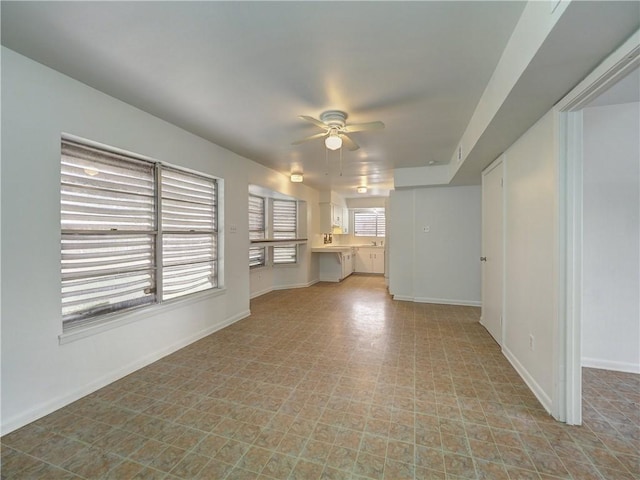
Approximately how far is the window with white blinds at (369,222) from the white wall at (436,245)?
3839mm

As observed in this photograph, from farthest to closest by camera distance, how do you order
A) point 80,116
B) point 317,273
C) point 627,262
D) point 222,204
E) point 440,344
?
point 317,273
point 222,204
point 440,344
point 627,262
point 80,116

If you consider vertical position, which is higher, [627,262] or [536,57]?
[536,57]

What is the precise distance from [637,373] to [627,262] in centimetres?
102

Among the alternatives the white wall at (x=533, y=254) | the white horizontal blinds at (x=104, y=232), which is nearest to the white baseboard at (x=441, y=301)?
the white wall at (x=533, y=254)

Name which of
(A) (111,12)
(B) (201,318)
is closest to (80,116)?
(A) (111,12)

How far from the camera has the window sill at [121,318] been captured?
2.21 meters

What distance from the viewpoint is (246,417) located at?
2004 millimetres

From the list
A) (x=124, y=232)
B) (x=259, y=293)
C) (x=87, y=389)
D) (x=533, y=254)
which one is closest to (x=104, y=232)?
(x=124, y=232)

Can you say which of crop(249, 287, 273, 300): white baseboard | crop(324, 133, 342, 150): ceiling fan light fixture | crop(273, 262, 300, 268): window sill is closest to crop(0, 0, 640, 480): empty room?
crop(324, 133, 342, 150): ceiling fan light fixture

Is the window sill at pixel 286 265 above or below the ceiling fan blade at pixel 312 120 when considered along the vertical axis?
below

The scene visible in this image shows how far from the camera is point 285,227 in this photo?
6.68 meters

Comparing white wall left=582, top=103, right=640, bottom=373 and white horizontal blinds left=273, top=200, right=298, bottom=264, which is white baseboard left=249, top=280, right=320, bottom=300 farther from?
white wall left=582, top=103, right=640, bottom=373

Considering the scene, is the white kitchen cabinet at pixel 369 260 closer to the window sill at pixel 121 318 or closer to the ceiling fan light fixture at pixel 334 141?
the window sill at pixel 121 318

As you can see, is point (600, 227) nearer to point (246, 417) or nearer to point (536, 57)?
point (536, 57)
